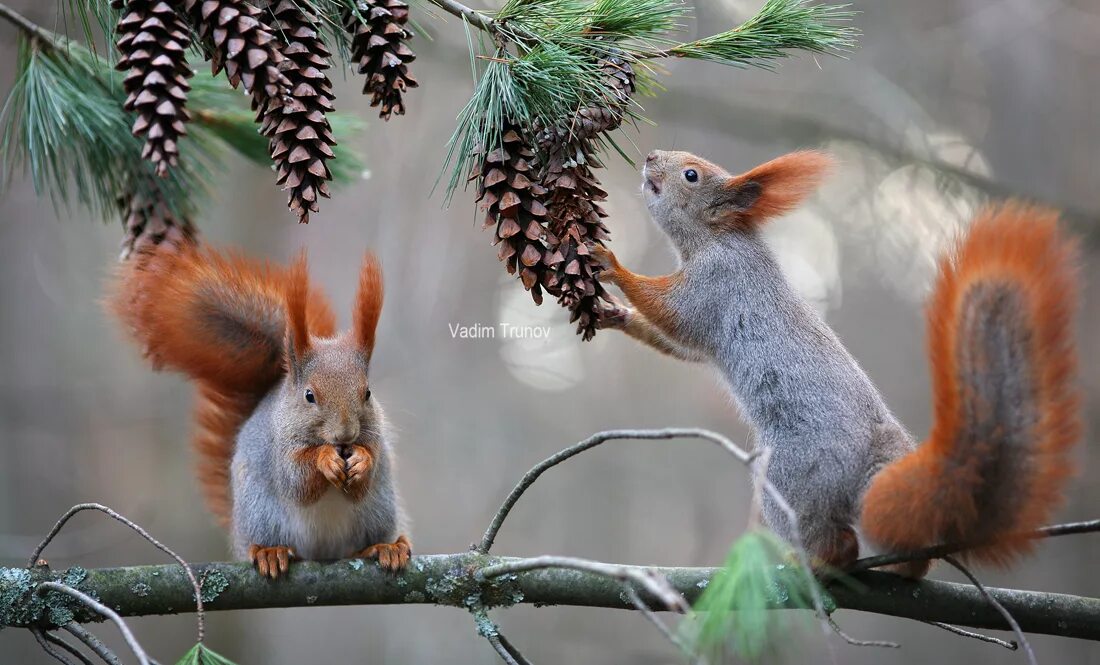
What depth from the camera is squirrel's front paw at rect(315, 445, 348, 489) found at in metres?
1.31

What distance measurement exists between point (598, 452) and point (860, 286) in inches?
52.3

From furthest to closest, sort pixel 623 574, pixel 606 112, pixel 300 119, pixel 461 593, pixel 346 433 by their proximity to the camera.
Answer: pixel 346 433 → pixel 461 593 → pixel 606 112 → pixel 300 119 → pixel 623 574

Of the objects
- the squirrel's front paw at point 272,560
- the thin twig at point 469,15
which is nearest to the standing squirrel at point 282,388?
the squirrel's front paw at point 272,560

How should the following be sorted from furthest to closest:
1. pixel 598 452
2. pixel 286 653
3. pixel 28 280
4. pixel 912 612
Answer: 1. pixel 598 452
2. pixel 286 653
3. pixel 28 280
4. pixel 912 612

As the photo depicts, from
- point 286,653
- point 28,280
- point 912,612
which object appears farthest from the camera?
point 286,653

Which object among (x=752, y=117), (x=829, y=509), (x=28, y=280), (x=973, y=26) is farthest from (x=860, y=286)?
(x=28, y=280)

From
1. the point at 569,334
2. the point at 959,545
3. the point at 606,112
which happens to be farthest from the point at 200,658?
the point at 569,334

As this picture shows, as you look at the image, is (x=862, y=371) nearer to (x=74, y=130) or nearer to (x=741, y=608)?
(x=741, y=608)

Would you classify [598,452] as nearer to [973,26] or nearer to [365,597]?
[973,26]

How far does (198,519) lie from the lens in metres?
3.09

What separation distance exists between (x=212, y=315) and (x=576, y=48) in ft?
2.50

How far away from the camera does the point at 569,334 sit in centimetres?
348

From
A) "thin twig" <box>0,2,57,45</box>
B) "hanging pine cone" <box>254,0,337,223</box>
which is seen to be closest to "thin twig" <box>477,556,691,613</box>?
"hanging pine cone" <box>254,0,337,223</box>

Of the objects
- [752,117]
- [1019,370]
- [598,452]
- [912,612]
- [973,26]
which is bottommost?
[598,452]
